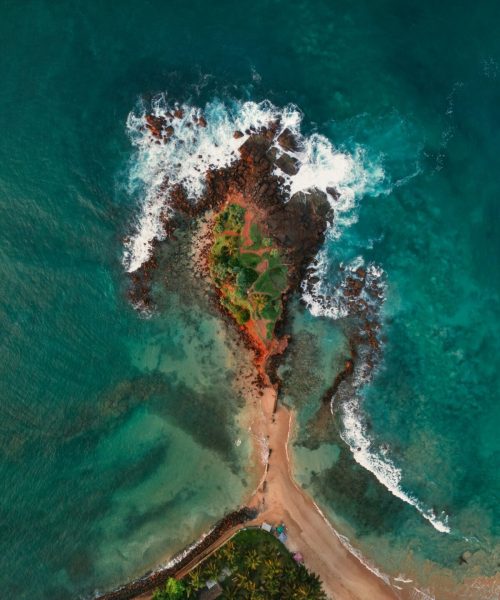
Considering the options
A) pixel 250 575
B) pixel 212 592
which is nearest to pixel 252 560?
pixel 250 575

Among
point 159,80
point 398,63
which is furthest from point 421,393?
point 159,80

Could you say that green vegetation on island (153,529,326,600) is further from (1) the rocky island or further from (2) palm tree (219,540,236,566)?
(1) the rocky island

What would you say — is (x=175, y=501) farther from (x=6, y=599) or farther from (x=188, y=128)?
(x=188, y=128)

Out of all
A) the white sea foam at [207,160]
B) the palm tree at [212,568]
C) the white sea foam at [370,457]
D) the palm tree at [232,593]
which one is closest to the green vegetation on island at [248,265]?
the white sea foam at [207,160]

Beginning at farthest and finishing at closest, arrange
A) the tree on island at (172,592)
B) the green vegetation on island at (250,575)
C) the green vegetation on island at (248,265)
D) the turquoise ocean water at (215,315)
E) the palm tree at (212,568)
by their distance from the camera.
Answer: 1. the turquoise ocean water at (215,315)
2. the green vegetation on island at (248,265)
3. the palm tree at (212,568)
4. the tree on island at (172,592)
5. the green vegetation on island at (250,575)

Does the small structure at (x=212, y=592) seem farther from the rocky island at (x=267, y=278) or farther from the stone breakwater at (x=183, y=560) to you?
the stone breakwater at (x=183, y=560)

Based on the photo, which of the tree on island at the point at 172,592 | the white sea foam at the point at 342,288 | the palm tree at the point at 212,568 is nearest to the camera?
the tree on island at the point at 172,592
